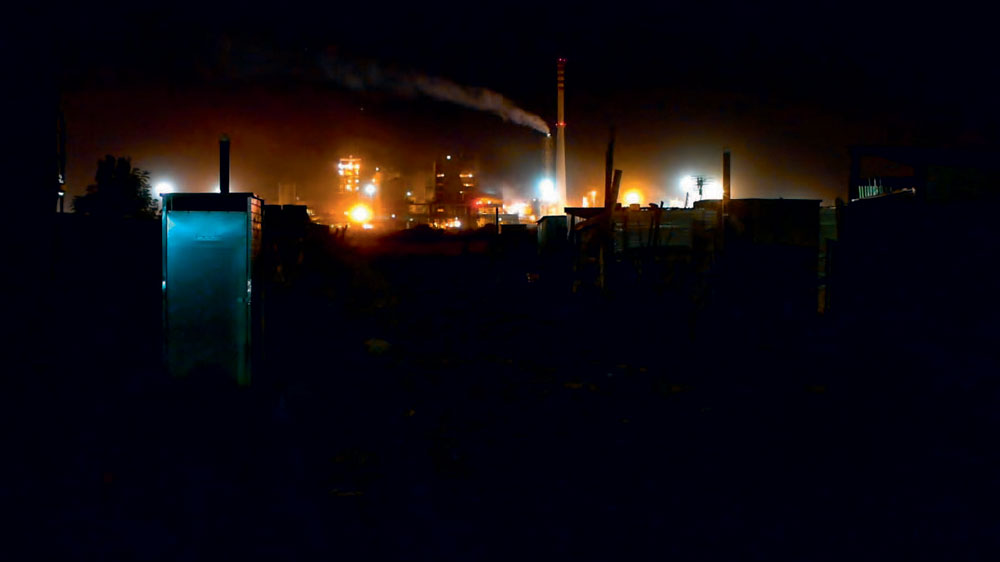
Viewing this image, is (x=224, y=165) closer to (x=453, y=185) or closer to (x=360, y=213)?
(x=360, y=213)

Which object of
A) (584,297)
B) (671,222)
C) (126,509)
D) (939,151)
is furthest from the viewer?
(671,222)

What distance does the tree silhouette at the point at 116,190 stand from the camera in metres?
33.4

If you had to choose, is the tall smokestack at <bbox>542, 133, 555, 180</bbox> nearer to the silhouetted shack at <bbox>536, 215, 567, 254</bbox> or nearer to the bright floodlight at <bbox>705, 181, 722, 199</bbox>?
the bright floodlight at <bbox>705, 181, 722, 199</bbox>

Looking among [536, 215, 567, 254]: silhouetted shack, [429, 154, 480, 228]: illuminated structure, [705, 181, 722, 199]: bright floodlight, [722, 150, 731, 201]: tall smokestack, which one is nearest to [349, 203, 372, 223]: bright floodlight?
[429, 154, 480, 228]: illuminated structure

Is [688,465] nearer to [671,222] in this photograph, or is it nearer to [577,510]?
[577,510]

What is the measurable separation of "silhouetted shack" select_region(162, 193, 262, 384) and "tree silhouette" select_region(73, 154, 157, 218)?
28.9m

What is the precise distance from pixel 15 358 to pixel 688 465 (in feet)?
15.4

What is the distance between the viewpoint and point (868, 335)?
6.82 meters

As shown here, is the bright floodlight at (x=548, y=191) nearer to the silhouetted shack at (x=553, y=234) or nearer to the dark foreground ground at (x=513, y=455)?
the silhouetted shack at (x=553, y=234)

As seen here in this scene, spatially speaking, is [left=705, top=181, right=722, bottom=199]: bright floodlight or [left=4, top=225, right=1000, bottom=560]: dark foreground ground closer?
[left=4, top=225, right=1000, bottom=560]: dark foreground ground

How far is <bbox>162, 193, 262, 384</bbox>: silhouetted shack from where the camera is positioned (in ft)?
21.5

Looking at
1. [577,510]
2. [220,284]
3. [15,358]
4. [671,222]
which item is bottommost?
[577,510]

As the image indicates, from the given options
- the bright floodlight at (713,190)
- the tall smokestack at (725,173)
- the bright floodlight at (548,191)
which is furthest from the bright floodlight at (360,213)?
the tall smokestack at (725,173)

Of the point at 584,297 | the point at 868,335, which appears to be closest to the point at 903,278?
the point at 868,335
